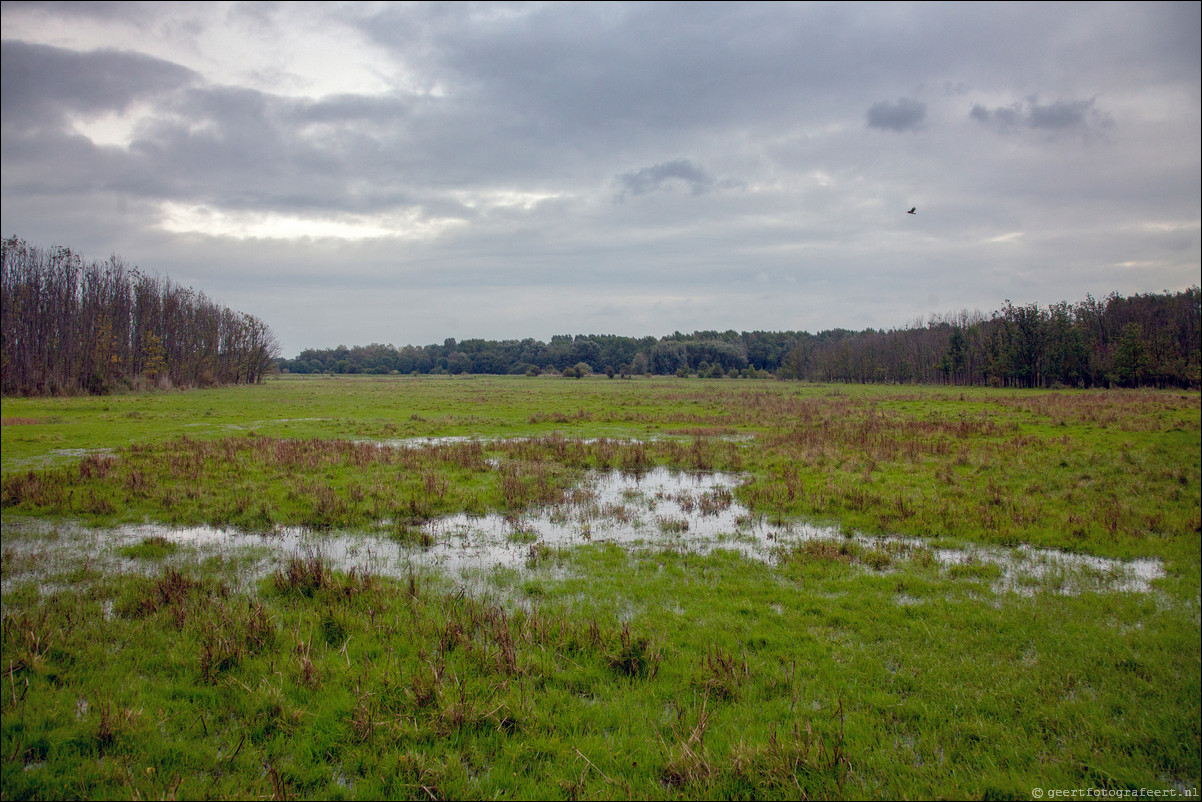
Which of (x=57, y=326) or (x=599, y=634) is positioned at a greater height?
(x=57, y=326)

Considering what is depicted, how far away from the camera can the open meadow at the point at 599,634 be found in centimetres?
451

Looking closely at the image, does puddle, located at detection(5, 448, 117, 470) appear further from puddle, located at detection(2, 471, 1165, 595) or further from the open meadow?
puddle, located at detection(2, 471, 1165, 595)

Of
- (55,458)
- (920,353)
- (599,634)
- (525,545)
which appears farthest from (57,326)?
(920,353)

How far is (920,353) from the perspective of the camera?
370 feet

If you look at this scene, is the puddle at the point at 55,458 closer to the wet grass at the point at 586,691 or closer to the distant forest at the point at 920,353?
the wet grass at the point at 586,691

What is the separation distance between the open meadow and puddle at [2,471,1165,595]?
9 centimetres

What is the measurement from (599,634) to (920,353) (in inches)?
4953

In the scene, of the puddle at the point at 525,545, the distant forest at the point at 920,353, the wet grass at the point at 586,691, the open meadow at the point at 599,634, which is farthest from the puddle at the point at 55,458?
the distant forest at the point at 920,353

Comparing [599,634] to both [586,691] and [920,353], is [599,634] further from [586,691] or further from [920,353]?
[920,353]

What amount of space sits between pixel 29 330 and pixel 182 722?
13.8 m

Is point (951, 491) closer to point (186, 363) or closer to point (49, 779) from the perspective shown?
point (49, 779)

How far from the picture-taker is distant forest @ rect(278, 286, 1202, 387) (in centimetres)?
3409

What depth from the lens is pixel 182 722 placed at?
5.03 meters

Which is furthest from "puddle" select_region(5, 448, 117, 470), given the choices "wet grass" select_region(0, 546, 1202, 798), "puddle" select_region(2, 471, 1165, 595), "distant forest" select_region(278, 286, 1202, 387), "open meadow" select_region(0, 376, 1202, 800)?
"distant forest" select_region(278, 286, 1202, 387)
